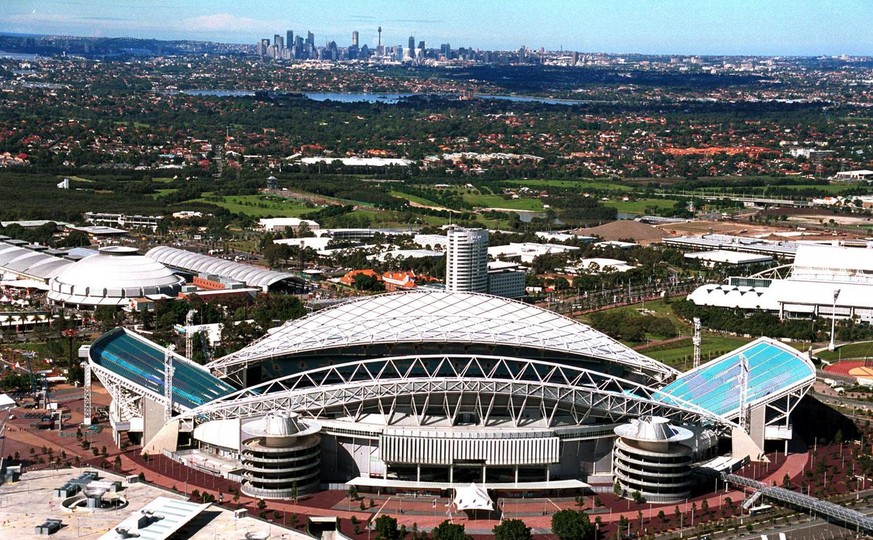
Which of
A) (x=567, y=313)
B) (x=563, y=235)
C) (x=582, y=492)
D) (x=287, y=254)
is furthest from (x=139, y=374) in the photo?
(x=563, y=235)

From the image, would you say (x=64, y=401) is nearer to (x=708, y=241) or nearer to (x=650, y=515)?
(x=650, y=515)

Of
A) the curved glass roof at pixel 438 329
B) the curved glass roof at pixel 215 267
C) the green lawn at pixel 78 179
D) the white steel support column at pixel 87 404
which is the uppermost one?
the curved glass roof at pixel 438 329

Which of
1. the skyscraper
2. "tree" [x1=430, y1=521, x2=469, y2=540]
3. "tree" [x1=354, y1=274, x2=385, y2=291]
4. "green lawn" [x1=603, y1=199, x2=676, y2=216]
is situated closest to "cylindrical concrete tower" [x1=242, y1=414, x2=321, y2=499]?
"tree" [x1=430, y1=521, x2=469, y2=540]

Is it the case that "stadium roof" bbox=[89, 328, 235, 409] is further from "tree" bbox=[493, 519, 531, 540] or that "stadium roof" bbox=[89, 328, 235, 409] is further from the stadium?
"tree" bbox=[493, 519, 531, 540]

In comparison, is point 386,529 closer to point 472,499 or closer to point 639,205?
point 472,499

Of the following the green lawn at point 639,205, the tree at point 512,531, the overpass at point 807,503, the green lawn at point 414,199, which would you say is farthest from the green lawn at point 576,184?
the tree at point 512,531

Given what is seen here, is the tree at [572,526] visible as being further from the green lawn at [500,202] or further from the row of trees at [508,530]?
the green lawn at [500,202]
